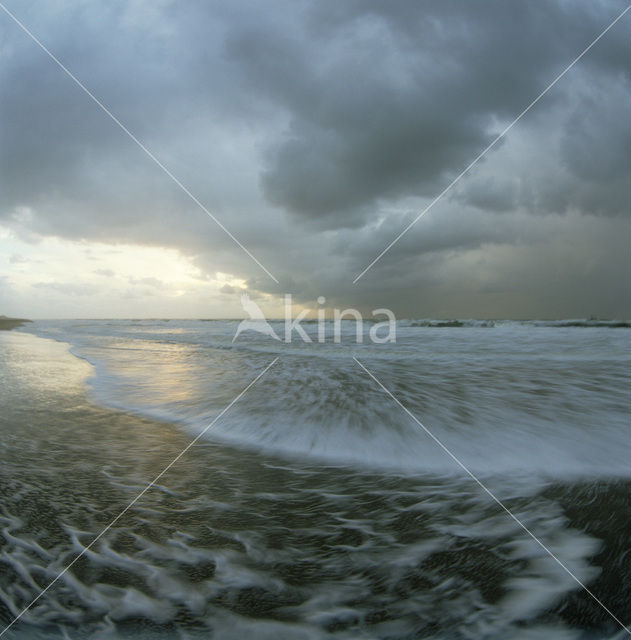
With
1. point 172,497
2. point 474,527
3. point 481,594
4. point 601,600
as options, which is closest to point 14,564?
point 172,497

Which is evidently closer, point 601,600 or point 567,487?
point 601,600

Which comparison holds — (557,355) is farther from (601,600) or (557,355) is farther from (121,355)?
(121,355)

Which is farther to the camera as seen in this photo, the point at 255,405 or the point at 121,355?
the point at 121,355

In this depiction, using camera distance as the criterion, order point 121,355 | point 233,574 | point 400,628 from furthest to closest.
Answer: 1. point 121,355
2. point 233,574
3. point 400,628

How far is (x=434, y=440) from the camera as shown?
3428 millimetres

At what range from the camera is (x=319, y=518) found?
206 centimetres

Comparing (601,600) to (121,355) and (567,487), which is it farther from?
(121,355)

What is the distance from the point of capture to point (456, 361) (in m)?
7.97

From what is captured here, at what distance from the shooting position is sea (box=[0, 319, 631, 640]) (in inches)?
55.0

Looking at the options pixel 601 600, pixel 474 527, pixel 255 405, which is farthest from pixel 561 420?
pixel 255 405

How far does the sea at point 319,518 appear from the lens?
1397 mm

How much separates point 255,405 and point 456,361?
478 cm

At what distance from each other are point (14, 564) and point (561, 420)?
4.19m

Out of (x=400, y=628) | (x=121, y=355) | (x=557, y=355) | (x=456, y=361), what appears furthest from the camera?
(x=121, y=355)
